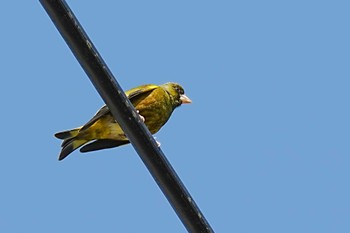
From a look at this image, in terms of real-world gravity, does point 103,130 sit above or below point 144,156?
above

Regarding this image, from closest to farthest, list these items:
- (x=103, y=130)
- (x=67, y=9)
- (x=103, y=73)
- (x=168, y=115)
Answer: (x=67, y=9) < (x=103, y=73) < (x=103, y=130) < (x=168, y=115)

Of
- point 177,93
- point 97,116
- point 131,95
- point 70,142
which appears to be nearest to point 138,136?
point 97,116

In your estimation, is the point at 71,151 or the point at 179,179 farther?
the point at 71,151

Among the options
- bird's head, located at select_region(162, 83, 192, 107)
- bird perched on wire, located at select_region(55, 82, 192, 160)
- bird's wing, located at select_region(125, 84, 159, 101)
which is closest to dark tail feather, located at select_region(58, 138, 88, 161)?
bird perched on wire, located at select_region(55, 82, 192, 160)

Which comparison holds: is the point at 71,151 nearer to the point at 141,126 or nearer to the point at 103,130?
the point at 103,130

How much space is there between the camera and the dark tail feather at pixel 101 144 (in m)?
7.25

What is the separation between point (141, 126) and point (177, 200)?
Result: 1.13ft

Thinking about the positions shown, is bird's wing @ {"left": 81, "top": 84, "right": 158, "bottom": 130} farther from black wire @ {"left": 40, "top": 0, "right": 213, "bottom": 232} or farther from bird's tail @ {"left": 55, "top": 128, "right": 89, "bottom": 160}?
black wire @ {"left": 40, "top": 0, "right": 213, "bottom": 232}

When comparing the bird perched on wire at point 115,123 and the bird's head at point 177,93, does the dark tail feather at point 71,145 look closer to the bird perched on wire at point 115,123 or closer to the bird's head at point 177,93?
the bird perched on wire at point 115,123

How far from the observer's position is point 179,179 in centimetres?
325

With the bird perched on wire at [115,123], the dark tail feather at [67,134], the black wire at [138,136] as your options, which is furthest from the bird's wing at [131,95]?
the black wire at [138,136]

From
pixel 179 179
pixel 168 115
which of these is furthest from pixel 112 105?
pixel 168 115

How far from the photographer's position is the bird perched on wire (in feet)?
23.3

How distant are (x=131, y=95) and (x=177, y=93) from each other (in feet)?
3.37
